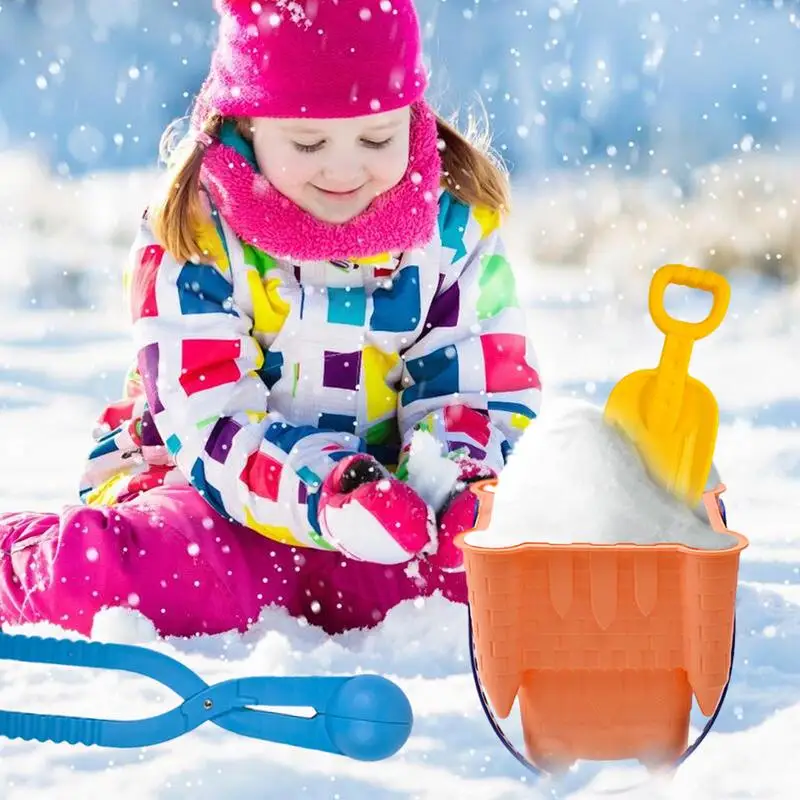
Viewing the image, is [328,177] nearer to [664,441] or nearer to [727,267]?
[664,441]

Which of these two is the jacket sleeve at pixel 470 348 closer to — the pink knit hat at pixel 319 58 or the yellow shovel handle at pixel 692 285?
the pink knit hat at pixel 319 58

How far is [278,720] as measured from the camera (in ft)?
4.12

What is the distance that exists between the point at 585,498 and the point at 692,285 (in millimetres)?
257

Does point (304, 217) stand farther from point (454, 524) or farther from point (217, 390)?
point (454, 524)

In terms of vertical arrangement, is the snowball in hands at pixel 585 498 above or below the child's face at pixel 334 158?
below

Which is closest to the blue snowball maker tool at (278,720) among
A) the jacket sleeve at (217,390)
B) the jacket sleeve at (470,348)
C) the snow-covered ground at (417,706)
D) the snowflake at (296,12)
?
the snow-covered ground at (417,706)

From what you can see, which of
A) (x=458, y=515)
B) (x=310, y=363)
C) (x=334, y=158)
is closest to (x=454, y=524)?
(x=458, y=515)

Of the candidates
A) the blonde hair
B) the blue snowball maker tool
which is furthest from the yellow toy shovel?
the blonde hair

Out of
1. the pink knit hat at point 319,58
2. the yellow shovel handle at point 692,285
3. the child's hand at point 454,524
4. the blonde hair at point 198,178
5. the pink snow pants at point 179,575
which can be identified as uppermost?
the pink knit hat at point 319,58

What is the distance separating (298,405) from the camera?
189 cm

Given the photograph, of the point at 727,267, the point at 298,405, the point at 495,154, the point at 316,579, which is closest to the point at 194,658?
the point at 316,579

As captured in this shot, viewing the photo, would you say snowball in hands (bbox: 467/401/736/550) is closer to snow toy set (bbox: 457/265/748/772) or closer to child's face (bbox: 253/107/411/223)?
snow toy set (bbox: 457/265/748/772)

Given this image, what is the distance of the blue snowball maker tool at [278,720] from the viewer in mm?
1238

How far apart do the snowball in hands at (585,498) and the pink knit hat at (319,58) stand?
63 centimetres
